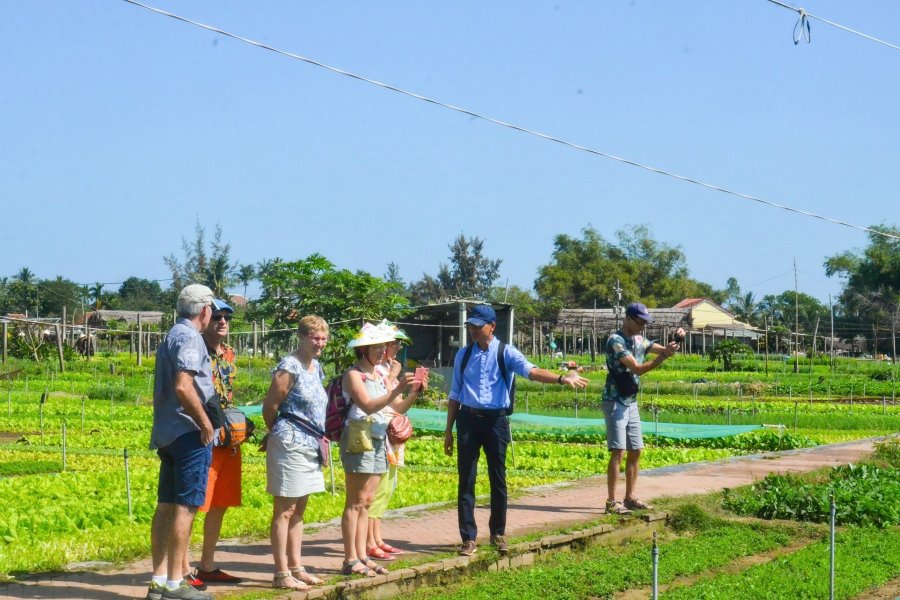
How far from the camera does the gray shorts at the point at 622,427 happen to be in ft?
34.1

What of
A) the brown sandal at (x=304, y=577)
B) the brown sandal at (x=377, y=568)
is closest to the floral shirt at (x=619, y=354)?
the brown sandal at (x=377, y=568)

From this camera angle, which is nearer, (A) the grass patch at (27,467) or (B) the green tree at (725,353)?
(A) the grass patch at (27,467)

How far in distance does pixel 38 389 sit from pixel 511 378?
3461cm

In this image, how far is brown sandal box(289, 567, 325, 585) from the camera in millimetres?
7059

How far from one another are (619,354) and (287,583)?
4.52 meters

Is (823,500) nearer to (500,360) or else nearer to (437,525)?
(437,525)

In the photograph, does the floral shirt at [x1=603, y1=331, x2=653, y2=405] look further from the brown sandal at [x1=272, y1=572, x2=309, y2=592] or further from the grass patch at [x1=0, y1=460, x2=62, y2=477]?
the grass patch at [x1=0, y1=460, x2=62, y2=477]

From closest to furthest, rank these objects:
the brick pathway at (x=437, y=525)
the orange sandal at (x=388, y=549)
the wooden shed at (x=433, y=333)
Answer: the brick pathway at (x=437, y=525), the orange sandal at (x=388, y=549), the wooden shed at (x=433, y=333)

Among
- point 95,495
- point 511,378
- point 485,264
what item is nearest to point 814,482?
point 511,378

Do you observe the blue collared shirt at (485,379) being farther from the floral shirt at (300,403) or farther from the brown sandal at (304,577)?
the brown sandal at (304,577)

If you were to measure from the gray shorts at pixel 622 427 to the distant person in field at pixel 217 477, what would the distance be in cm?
421

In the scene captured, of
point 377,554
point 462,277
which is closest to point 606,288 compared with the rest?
point 462,277

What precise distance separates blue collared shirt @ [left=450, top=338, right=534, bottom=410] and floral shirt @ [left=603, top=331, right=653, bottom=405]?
192 centimetres

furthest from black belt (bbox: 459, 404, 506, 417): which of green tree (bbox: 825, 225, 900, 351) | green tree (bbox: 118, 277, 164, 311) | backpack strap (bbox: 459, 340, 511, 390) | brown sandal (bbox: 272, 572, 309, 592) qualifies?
green tree (bbox: 118, 277, 164, 311)
